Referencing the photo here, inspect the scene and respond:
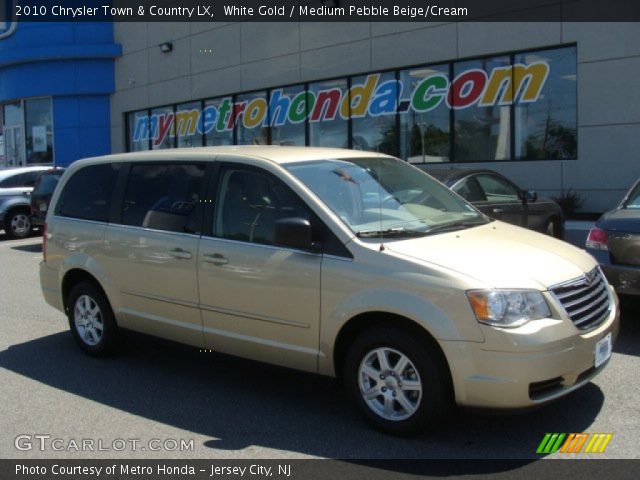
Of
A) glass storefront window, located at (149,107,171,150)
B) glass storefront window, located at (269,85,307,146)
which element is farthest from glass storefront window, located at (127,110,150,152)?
glass storefront window, located at (269,85,307,146)

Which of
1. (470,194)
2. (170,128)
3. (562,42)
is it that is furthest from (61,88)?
(470,194)

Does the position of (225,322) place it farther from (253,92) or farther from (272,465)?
(253,92)

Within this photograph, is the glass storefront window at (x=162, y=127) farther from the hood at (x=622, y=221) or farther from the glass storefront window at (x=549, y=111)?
the hood at (x=622, y=221)

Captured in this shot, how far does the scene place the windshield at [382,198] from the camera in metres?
4.75

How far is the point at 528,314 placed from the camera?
4.00 m

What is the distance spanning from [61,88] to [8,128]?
14.4 ft

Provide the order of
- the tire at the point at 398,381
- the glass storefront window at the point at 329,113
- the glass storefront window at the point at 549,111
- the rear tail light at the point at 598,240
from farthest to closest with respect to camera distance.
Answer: the glass storefront window at the point at 329,113, the glass storefront window at the point at 549,111, the rear tail light at the point at 598,240, the tire at the point at 398,381

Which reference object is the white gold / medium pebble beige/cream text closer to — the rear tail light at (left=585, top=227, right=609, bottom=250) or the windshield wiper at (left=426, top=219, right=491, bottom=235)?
the rear tail light at (left=585, top=227, right=609, bottom=250)

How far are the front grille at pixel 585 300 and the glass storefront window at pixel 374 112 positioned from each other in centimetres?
1284

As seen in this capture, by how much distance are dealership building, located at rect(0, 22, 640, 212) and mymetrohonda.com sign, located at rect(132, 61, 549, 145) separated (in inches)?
1.2

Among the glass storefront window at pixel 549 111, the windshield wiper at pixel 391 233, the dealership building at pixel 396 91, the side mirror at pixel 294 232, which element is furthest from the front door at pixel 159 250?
the glass storefront window at pixel 549 111

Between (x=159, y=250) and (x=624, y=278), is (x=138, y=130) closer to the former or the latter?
(x=159, y=250)

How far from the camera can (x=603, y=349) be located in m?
4.39

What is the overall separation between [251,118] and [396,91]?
545cm
